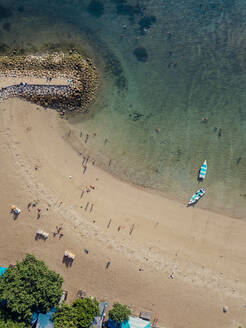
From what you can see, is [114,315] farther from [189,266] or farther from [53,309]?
[189,266]

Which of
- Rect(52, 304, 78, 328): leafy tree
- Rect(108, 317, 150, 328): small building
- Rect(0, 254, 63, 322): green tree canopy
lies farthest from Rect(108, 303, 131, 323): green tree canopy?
Rect(0, 254, 63, 322): green tree canopy

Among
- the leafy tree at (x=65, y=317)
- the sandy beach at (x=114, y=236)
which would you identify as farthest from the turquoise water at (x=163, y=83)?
the leafy tree at (x=65, y=317)

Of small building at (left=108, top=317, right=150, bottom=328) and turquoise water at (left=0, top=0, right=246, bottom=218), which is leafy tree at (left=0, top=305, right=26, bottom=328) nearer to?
small building at (left=108, top=317, right=150, bottom=328)

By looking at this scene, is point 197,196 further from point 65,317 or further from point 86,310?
point 65,317

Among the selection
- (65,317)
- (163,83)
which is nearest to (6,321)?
(65,317)

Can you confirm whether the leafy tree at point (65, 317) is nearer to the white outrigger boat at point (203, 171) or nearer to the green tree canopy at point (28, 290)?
the green tree canopy at point (28, 290)

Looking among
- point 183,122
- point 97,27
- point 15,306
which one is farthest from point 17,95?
point 15,306
